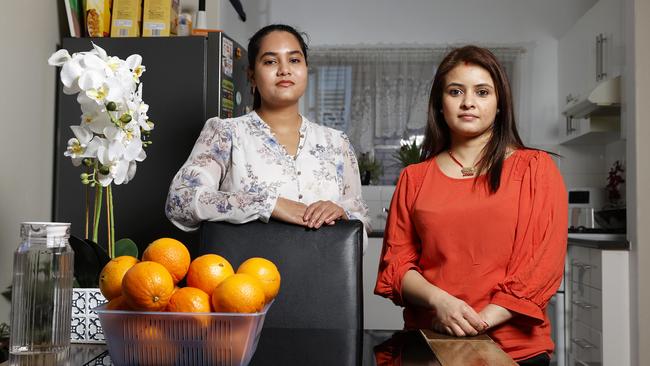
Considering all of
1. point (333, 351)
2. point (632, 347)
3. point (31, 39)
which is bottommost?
point (632, 347)

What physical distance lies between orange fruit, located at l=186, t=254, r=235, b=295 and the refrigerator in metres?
1.53

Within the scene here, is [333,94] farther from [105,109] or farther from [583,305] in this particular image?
[105,109]

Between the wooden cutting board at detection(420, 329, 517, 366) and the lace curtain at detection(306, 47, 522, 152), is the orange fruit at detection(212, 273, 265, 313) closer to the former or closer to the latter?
the wooden cutting board at detection(420, 329, 517, 366)

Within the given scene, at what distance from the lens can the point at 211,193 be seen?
5.41ft

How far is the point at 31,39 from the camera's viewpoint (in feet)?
6.98

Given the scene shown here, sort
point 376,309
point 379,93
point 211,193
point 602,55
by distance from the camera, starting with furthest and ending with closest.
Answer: point 379,93 → point 602,55 → point 376,309 → point 211,193

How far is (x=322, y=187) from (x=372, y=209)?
342 cm

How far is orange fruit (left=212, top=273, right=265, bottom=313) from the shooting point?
0.77 m

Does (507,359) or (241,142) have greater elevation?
(241,142)

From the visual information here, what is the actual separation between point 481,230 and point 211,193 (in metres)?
0.64

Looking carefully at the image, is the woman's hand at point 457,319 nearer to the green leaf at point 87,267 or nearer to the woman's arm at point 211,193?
the woman's arm at point 211,193

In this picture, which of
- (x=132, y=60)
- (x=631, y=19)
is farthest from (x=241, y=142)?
(x=631, y=19)

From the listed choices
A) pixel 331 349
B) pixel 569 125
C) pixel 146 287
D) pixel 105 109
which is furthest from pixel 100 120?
pixel 569 125

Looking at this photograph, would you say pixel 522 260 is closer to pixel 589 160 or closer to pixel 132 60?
pixel 132 60
